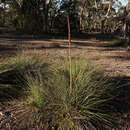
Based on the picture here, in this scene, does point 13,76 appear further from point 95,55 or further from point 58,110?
point 95,55

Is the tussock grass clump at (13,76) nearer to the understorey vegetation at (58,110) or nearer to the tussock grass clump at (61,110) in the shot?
the understorey vegetation at (58,110)

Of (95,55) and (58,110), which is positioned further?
(95,55)

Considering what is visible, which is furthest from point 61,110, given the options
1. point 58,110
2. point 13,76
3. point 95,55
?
point 95,55

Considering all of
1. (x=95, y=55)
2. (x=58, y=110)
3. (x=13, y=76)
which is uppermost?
(x=95, y=55)

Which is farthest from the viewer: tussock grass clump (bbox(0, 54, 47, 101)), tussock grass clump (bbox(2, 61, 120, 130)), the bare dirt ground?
the bare dirt ground

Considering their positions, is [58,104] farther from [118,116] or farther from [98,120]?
[118,116]

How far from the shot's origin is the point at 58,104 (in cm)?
205

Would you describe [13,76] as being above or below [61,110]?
above

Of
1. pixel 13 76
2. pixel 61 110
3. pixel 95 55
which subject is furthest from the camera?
pixel 95 55

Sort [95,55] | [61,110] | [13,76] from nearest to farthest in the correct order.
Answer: [61,110], [13,76], [95,55]

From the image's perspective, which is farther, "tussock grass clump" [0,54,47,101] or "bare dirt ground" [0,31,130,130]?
"bare dirt ground" [0,31,130,130]

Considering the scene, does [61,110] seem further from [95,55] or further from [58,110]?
[95,55]

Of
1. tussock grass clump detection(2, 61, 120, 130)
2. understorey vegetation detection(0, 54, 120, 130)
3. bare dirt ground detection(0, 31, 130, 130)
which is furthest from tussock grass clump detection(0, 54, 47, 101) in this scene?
→ bare dirt ground detection(0, 31, 130, 130)

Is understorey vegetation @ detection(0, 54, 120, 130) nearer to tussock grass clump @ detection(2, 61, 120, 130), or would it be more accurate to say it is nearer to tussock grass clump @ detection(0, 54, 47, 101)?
tussock grass clump @ detection(2, 61, 120, 130)
